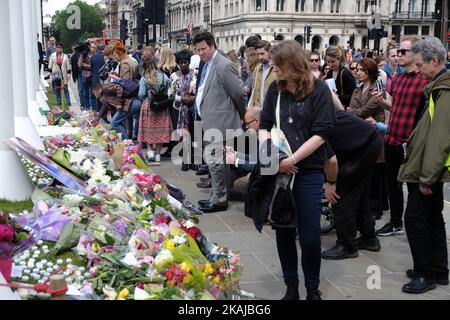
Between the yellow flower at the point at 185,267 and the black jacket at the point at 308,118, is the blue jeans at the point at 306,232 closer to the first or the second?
the black jacket at the point at 308,118

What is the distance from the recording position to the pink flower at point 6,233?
14.4 feet

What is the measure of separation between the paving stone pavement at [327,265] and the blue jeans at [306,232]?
0.36 metres

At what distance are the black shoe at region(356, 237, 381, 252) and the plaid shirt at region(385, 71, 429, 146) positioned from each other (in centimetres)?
96

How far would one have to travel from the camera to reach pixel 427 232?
477 centimetres

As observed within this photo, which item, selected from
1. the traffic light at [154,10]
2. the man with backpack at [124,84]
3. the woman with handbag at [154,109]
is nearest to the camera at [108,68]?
the man with backpack at [124,84]

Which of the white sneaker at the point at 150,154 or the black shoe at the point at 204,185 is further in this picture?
the white sneaker at the point at 150,154

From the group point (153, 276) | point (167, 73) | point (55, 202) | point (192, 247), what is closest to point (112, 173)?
point (55, 202)

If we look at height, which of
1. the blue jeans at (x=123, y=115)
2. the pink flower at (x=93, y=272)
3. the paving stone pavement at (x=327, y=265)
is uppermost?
the blue jeans at (x=123, y=115)

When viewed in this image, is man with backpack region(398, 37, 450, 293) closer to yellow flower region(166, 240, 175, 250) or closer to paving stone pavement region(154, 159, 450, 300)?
paving stone pavement region(154, 159, 450, 300)

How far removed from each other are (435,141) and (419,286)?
1.14m

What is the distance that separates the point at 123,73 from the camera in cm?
1072

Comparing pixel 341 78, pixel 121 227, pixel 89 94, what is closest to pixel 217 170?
pixel 341 78

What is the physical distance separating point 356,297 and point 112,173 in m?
3.08

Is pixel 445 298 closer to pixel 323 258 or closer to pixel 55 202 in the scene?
pixel 323 258
